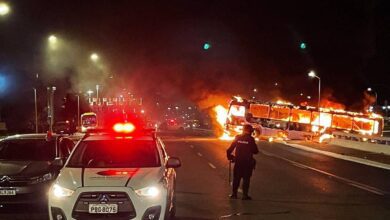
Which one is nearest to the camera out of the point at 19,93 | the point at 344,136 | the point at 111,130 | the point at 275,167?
the point at 111,130

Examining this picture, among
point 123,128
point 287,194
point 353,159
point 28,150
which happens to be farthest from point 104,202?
point 353,159

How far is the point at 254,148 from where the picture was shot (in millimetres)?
12969

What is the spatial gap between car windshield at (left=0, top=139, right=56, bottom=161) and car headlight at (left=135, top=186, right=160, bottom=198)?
3.84 metres

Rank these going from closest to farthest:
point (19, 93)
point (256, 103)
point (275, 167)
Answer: point (275, 167) < point (256, 103) < point (19, 93)

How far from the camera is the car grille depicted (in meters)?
8.09

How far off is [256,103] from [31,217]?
118ft

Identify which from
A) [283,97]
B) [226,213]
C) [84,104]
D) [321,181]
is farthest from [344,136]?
[283,97]

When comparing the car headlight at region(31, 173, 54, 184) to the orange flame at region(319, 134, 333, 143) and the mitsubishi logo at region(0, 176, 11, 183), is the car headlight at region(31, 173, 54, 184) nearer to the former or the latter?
the mitsubishi logo at region(0, 176, 11, 183)

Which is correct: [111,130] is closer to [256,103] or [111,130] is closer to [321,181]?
[321,181]

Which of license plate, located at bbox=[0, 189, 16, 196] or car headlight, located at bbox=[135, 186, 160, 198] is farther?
license plate, located at bbox=[0, 189, 16, 196]

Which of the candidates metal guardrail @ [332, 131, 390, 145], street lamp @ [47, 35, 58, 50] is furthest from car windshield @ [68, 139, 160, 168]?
street lamp @ [47, 35, 58, 50]

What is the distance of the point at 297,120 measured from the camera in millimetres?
45438

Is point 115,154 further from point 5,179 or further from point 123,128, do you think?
point 5,179

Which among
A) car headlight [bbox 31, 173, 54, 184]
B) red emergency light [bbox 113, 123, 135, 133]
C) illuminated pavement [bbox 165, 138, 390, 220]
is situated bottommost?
illuminated pavement [bbox 165, 138, 390, 220]
